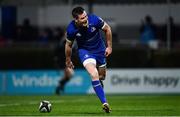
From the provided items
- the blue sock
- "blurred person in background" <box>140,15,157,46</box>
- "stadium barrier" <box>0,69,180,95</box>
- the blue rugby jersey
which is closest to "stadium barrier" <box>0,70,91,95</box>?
"stadium barrier" <box>0,69,180,95</box>

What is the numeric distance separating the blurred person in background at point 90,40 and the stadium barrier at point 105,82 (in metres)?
13.5

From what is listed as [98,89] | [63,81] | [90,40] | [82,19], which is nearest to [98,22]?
[90,40]

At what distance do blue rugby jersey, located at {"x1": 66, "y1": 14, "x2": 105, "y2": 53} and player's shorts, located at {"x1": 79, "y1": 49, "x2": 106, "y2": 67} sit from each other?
89mm

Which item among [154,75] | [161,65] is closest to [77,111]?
[154,75]

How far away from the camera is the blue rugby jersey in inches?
745

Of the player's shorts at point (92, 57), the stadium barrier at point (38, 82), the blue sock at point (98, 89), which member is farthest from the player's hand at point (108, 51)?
the stadium barrier at point (38, 82)

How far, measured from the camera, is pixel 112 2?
3516 cm

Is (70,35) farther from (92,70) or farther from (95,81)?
(95,81)

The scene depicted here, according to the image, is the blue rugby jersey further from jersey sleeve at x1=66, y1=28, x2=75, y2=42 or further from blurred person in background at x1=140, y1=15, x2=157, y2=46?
blurred person in background at x1=140, y1=15, x2=157, y2=46

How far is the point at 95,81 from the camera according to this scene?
1842 cm

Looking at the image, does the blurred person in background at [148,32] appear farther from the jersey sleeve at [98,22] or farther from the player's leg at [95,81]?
the player's leg at [95,81]

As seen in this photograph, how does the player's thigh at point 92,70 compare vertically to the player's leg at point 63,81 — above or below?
above

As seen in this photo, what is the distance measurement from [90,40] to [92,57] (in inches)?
16.0

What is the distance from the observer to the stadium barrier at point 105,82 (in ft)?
108
